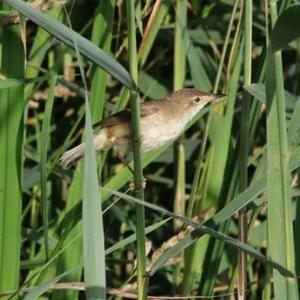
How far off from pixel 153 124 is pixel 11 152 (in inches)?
25.0

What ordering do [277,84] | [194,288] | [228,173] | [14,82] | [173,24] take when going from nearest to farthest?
1. [277,84]
2. [14,82]
3. [228,173]
4. [194,288]
5. [173,24]

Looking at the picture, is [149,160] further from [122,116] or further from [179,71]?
[179,71]

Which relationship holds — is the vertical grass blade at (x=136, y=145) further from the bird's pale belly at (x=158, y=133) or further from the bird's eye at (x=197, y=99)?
the bird's eye at (x=197, y=99)

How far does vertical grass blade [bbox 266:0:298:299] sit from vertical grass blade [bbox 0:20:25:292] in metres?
0.83

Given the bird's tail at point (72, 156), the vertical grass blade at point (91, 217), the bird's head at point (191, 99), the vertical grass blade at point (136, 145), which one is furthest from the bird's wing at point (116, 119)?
the vertical grass blade at point (91, 217)

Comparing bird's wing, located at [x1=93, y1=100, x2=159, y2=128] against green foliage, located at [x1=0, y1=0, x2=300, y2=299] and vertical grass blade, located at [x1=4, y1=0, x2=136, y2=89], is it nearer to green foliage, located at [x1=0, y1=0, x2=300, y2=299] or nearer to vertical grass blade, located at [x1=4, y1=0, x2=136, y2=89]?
green foliage, located at [x1=0, y1=0, x2=300, y2=299]

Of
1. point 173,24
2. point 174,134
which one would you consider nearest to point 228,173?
point 174,134

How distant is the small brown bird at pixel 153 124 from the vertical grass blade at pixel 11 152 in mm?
326

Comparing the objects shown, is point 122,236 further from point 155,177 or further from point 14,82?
point 14,82

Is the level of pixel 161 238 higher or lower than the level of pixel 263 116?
lower

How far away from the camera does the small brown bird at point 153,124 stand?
236cm

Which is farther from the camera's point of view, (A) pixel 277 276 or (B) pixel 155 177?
(B) pixel 155 177

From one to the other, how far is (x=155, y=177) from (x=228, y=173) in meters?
1.02

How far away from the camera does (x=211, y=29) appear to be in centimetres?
305
